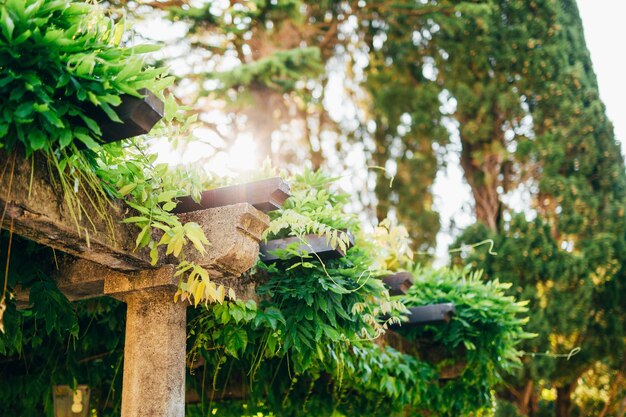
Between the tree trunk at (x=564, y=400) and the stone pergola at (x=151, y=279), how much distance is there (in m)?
9.86

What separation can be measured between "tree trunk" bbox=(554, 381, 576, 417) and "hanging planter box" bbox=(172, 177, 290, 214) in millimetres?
9961

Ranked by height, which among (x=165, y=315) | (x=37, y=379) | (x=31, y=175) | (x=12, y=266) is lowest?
(x=37, y=379)

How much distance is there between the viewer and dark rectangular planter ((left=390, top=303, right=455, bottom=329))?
493 centimetres

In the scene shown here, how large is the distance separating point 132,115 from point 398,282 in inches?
115

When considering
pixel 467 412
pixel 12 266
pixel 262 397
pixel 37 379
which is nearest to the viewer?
pixel 12 266

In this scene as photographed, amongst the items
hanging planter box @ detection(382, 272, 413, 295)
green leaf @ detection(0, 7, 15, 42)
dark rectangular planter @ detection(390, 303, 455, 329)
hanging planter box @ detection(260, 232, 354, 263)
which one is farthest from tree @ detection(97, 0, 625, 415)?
green leaf @ detection(0, 7, 15, 42)

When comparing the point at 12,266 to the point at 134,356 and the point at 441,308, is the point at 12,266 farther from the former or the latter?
the point at 441,308

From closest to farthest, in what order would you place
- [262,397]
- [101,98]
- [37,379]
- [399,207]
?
[101,98]
[37,379]
[262,397]
[399,207]

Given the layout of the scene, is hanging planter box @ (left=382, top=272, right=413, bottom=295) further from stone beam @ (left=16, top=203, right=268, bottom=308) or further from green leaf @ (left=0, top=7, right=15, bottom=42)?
green leaf @ (left=0, top=7, right=15, bottom=42)

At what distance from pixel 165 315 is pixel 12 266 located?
2.50ft

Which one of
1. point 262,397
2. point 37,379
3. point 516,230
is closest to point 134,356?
point 37,379

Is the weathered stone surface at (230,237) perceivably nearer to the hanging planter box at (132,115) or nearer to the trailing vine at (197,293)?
the trailing vine at (197,293)

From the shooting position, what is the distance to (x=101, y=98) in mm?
2049

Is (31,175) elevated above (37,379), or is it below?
above
